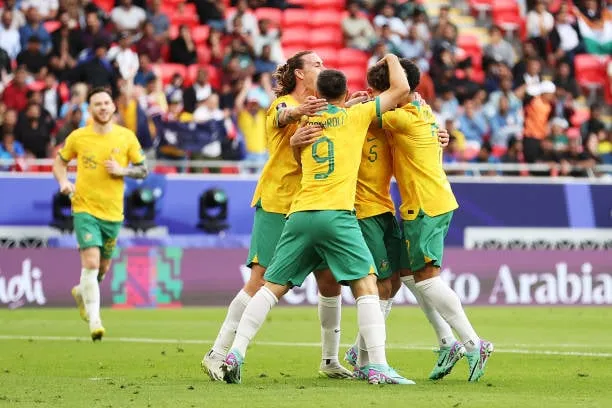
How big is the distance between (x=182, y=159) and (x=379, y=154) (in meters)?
12.3

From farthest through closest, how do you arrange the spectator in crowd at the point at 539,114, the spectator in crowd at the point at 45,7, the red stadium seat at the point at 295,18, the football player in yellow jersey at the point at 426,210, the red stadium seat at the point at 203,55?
the red stadium seat at the point at 295,18
the red stadium seat at the point at 203,55
the spectator in crowd at the point at 45,7
the spectator in crowd at the point at 539,114
the football player in yellow jersey at the point at 426,210

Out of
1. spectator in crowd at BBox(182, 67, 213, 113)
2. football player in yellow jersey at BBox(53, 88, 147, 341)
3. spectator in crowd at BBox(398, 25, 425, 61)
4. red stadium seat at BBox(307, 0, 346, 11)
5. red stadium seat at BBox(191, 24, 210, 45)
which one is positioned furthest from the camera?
red stadium seat at BBox(307, 0, 346, 11)

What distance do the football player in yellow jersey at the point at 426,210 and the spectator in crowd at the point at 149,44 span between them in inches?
612

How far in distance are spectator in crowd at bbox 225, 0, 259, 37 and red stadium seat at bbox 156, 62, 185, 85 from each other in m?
1.49

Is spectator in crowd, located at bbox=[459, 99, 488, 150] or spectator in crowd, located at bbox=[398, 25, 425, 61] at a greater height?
spectator in crowd, located at bbox=[398, 25, 425, 61]

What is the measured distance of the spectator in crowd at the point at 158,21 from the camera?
26.6 m

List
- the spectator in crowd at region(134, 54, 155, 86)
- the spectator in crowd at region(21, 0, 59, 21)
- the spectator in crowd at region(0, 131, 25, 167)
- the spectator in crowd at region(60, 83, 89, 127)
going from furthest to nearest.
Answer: the spectator in crowd at region(21, 0, 59, 21)
the spectator in crowd at region(134, 54, 155, 86)
the spectator in crowd at region(60, 83, 89, 127)
the spectator in crowd at region(0, 131, 25, 167)

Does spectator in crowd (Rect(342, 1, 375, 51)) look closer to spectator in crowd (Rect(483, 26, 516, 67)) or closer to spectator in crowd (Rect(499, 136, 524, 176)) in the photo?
spectator in crowd (Rect(483, 26, 516, 67))

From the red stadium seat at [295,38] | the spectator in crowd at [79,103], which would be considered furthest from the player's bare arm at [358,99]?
the red stadium seat at [295,38]

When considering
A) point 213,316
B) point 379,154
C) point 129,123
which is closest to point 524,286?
point 213,316

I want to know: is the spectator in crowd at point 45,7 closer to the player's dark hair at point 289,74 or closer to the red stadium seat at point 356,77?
the red stadium seat at point 356,77

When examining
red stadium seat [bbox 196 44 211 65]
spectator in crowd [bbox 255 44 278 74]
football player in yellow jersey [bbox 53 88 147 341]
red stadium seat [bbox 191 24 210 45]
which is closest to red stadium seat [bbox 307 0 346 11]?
red stadium seat [bbox 191 24 210 45]

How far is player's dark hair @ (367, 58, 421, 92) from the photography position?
10688 millimetres

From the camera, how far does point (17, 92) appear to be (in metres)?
23.6
